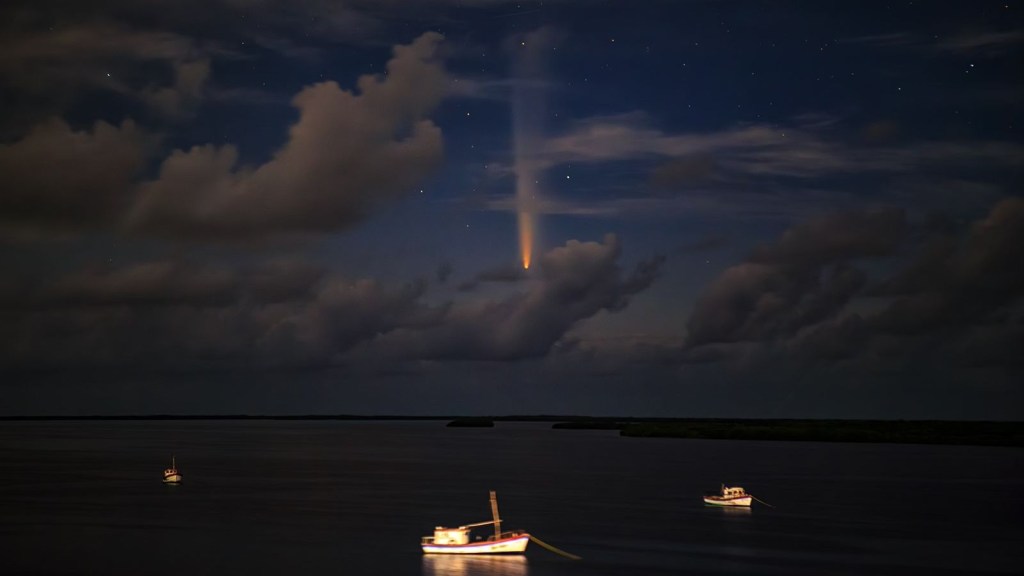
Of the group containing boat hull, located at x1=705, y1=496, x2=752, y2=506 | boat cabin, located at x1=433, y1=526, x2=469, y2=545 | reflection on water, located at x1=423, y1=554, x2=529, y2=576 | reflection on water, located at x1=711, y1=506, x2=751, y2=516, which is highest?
boat hull, located at x1=705, y1=496, x2=752, y2=506

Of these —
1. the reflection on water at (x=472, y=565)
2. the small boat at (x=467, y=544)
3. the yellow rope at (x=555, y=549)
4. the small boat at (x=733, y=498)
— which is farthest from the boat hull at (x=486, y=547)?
the small boat at (x=733, y=498)

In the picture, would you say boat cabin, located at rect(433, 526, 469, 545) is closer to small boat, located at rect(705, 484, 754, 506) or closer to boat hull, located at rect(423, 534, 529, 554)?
boat hull, located at rect(423, 534, 529, 554)

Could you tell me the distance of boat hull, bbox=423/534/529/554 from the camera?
63.7 metres

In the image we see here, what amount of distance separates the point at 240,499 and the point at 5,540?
30621mm

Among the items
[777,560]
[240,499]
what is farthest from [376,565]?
[240,499]

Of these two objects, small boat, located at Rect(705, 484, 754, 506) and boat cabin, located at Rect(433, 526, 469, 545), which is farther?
small boat, located at Rect(705, 484, 754, 506)

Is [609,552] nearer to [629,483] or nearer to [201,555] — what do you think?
[201,555]

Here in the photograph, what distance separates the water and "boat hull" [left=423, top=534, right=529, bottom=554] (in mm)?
941

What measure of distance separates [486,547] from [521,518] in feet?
59.7

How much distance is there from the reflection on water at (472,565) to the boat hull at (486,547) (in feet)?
1.13

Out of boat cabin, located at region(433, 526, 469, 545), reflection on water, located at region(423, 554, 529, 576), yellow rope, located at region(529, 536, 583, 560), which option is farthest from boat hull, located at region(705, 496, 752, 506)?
boat cabin, located at region(433, 526, 469, 545)

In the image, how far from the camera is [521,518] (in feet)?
271

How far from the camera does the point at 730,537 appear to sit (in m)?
71.7

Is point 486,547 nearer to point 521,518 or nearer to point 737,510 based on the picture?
point 521,518
